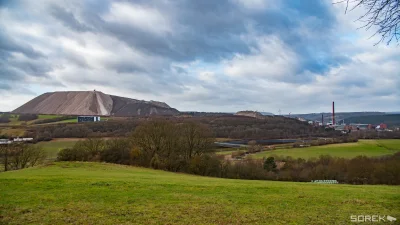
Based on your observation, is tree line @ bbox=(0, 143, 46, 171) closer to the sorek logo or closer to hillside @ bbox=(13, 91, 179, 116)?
the sorek logo

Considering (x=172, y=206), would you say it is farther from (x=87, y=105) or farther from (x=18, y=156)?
(x=87, y=105)

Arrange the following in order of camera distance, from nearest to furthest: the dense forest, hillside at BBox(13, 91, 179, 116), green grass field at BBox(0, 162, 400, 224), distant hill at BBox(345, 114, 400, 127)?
green grass field at BBox(0, 162, 400, 224), the dense forest, distant hill at BBox(345, 114, 400, 127), hillside at BBox(13, 91, 179, 116)

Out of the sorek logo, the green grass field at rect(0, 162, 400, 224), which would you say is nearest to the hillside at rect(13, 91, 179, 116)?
the green grass field at rect(0, 162, 400, 224)

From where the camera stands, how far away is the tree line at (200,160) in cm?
4443

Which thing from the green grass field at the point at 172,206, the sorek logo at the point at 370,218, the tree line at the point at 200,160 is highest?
the sorek logo at the point at 370,218

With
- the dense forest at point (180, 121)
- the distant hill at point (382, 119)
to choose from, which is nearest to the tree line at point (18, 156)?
the dense forest at point (180, 121)

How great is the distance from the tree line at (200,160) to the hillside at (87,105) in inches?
4391

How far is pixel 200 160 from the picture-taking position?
44781mm

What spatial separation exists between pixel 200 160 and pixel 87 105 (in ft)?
461

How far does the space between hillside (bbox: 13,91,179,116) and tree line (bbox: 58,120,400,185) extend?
11152cm

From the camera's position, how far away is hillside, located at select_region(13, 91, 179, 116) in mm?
165500

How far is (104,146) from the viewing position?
53594 mm

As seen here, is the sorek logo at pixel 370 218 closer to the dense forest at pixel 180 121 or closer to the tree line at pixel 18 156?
the tree line at pixel 18 156

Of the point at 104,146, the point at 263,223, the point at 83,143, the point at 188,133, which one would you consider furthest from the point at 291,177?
the point at 263,223
